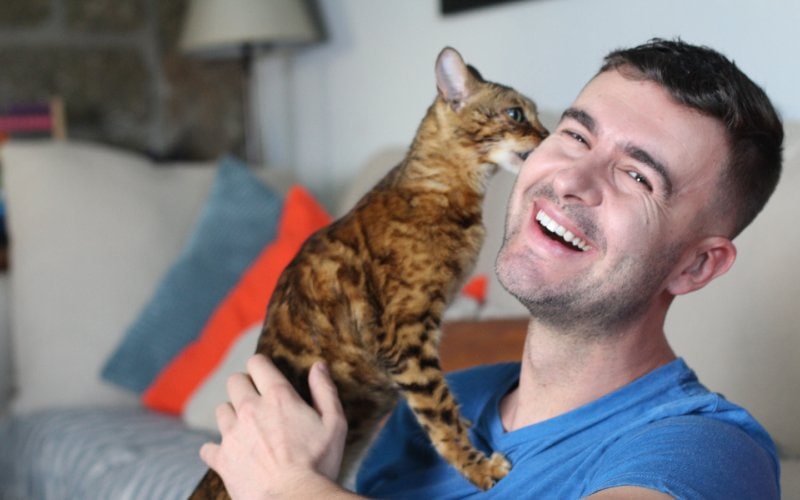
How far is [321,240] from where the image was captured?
3.90 ft

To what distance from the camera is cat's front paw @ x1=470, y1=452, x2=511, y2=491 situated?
1.04 metres

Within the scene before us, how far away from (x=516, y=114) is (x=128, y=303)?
1705mm

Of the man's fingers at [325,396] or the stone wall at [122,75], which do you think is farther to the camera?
the stone wall at [122,75]

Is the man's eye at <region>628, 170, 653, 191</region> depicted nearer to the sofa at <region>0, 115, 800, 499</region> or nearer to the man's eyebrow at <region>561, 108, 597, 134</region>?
the man's eyebrow at <region>561, 108, 597, 134</region>

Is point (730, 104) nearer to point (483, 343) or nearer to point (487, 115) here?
point (487, 115)

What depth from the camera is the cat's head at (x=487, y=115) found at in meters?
1.24

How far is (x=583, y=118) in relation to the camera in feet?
3.47

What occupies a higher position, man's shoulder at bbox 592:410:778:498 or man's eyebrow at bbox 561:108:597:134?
man's eyebrow at bbox 561:108:597:134

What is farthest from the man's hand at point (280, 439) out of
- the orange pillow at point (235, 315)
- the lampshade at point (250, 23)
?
the lampshade at point (250, 23)

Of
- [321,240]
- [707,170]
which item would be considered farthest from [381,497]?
[707,170]

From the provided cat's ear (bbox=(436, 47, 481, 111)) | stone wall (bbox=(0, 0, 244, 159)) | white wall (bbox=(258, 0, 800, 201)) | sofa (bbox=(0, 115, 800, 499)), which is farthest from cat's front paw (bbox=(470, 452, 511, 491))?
stone wall (bbox=(0, 0, 244, 159))

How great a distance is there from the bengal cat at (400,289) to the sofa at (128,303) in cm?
56

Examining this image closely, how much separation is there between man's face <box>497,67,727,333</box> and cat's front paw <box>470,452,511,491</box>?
0.54ft

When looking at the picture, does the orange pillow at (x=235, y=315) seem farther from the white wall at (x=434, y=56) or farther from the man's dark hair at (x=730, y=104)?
the man's dark hair at (x=730, y=104)
